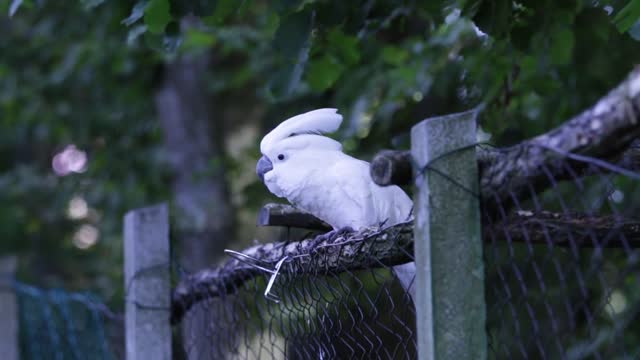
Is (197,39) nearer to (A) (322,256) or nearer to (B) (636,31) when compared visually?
(B) (636,31)

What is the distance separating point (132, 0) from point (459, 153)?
5.51ft

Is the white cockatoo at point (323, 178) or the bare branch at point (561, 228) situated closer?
the bare branch at point (561, 228)

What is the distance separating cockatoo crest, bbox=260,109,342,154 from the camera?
2475 mm

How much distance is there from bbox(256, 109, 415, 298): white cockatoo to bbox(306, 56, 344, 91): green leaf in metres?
0.69

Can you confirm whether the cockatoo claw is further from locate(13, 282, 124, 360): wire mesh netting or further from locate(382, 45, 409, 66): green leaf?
locate(382, 45, 409, 66): green leaf

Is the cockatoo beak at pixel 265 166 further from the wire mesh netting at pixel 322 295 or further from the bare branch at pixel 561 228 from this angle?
the bare branch at pixel 561 228

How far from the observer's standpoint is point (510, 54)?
11.7ft

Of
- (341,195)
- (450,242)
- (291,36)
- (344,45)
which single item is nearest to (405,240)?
(450,242)

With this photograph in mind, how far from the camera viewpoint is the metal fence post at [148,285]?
10.3ft

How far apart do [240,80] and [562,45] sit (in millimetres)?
3814

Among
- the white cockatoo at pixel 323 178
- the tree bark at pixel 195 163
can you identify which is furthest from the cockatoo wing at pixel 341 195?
the tree bark at pixel 195 163

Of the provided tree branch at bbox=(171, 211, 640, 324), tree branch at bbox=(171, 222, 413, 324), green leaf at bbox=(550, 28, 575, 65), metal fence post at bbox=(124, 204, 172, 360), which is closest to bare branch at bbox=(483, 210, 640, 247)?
tree branch at bbox=(171, 211, 640, 324)

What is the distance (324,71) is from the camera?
327 cm

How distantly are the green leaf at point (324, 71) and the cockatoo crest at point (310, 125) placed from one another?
2.52 feet
